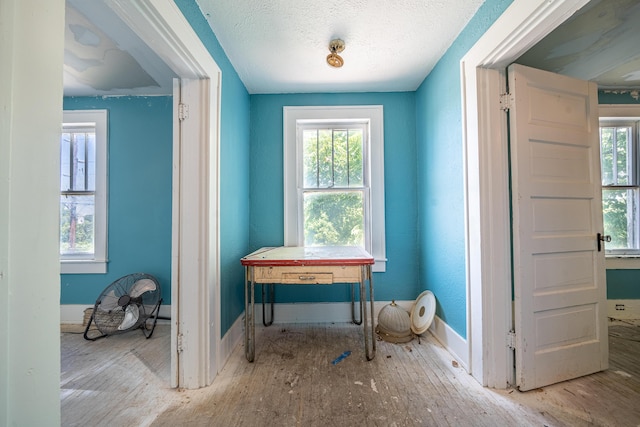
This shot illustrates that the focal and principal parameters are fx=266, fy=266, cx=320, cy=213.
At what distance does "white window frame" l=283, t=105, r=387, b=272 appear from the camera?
8.99 ft

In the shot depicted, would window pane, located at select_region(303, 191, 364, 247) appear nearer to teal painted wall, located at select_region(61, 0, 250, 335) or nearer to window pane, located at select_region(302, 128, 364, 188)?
window pane, located at select_region(302, 128, 364, 188)

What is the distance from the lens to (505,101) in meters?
1.66

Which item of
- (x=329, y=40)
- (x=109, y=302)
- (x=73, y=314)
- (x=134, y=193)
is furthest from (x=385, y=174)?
(x=73, y=314)

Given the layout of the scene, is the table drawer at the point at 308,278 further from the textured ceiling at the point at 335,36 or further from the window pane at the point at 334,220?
the textured ceiling at the point at 335,36

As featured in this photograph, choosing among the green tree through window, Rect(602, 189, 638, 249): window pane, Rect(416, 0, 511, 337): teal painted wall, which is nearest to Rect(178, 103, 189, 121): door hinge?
the green tree through window

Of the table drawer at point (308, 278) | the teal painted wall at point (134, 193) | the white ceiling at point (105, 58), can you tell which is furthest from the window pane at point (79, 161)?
the table drawer at point (308, 278)

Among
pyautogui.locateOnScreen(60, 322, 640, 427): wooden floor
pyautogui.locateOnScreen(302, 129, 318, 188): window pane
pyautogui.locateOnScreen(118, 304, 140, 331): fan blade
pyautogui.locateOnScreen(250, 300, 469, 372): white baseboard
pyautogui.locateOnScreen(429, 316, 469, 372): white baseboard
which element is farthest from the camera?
pyautogui.locateOnScreen(302, 129, 318, 188): window pane

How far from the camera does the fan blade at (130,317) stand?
2422mm

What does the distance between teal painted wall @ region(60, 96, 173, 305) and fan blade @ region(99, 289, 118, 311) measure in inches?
11.2

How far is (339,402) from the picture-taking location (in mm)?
1532

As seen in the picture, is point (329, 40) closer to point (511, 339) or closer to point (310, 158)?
point (310, 158)

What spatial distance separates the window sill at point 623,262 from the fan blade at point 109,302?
16.3 ft

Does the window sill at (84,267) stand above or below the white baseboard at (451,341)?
above

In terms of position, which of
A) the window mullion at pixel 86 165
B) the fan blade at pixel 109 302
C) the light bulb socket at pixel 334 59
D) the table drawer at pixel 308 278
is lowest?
the fan blade at pixel 109 302
